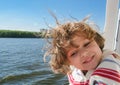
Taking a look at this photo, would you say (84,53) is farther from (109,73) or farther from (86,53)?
(109,73)

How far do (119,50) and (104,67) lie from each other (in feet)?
3.53

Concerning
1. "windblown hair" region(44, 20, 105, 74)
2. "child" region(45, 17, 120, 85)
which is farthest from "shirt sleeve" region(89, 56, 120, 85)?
"windblown hair" region(44, 20, 105, 74)

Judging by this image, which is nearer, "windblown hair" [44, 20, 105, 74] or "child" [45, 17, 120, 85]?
"child" [45, 17, 120, 85]

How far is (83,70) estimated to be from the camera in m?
1.37

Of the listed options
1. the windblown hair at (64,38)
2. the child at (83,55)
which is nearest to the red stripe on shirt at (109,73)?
the child at (83,55)

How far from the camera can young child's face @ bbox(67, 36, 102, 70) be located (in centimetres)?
124

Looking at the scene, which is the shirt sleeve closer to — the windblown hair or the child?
the child

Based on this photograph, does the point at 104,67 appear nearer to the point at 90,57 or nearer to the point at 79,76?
the point at 90,57

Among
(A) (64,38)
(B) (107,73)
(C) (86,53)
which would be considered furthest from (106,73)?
(A) (64,38)

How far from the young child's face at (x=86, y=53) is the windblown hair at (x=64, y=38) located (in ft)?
0.09

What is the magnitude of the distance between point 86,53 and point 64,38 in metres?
0.15

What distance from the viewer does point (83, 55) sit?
1.25 metres

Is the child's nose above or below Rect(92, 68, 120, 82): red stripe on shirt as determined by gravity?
above

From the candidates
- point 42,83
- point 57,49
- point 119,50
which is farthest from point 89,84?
point 42,83
